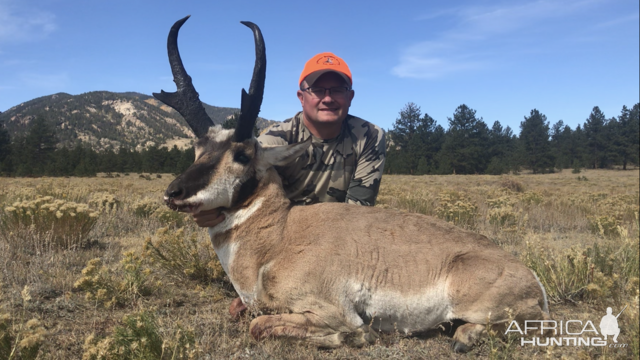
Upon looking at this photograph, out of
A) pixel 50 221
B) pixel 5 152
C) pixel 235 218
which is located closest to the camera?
pixel 235 218

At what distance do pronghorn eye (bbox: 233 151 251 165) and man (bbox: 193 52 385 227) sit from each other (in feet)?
5.21

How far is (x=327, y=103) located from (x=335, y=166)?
105 cm

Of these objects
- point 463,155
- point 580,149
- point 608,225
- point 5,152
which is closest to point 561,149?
point 580,149

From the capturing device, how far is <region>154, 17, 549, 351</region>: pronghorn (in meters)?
3.68

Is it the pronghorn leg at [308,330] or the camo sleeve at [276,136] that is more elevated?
the camo sleeve at [276,136]

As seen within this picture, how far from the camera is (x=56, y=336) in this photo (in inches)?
140

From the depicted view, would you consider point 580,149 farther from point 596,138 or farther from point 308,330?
point 308,330

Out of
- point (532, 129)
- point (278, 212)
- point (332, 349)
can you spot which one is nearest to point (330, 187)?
point (278, 212)

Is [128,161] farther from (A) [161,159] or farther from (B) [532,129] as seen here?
(B) [532,129]

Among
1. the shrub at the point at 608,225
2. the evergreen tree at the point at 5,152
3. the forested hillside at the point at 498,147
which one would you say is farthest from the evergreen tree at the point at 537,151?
the evergreen tree at the point at 5,152

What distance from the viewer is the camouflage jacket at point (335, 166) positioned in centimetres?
618

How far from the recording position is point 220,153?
13.7 ft

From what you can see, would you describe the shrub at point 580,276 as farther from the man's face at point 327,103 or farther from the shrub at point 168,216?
the shrub at point 168,216

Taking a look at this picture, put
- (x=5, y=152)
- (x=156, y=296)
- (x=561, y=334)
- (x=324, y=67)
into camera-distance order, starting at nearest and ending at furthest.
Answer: (x=561, y=334)
(x=156, y=296)
(x=324, y=67)
(x=5, y=152)
